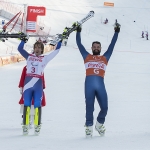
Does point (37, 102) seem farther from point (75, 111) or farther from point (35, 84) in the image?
point (75, 111)

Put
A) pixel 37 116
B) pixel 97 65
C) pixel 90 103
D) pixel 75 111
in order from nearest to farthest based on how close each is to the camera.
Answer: pixel 90 103, pixel 97 65, pixel 37 116, pixel 75 111

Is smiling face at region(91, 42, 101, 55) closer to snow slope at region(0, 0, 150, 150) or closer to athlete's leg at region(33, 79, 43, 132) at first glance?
athlete's leg at region(33, 79, 43, 132)

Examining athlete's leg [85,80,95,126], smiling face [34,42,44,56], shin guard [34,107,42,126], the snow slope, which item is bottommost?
the snow slope

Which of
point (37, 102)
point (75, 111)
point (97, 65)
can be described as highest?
point (97, 65)

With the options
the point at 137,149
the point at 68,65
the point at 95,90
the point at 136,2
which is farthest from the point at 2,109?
the point at 136,2

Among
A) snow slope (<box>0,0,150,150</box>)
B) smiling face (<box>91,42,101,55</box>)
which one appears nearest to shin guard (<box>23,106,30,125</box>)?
snow slope (<box>0,0,150,150</box>)

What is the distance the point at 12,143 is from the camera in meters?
6.33

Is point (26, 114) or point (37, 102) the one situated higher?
point (37, 102)

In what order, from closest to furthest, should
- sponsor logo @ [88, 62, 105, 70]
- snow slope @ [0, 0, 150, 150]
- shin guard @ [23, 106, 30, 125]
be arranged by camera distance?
snow slope @ [0, 0, 150, 150] → sponsor logo @ [88, 62, 105, 70] → shin guard @ [23, 106, 30, 125]

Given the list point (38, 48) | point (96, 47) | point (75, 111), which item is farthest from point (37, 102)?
point (75, 111)

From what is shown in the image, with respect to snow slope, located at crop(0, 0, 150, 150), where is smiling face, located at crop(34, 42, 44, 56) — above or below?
above

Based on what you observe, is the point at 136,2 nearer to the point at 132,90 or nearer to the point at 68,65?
the point at 68,65

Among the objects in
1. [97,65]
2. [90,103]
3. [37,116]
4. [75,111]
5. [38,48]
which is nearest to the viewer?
[90,103]

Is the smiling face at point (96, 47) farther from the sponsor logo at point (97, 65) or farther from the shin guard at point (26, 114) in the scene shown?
the shin guard at point (26, 114)
